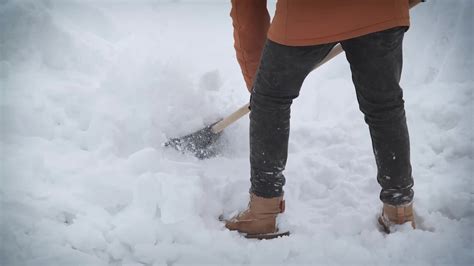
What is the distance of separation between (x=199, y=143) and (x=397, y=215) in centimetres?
114

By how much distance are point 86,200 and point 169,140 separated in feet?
2.22

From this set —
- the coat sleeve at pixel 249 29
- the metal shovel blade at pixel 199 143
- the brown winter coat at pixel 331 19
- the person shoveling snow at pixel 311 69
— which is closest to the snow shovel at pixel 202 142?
the metal shovel blade at pixel 199 143

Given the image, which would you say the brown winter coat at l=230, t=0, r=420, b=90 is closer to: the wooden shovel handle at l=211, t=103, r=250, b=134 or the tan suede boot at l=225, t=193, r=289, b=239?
the tan suede boot at l=225, t=193, r=289, b=239

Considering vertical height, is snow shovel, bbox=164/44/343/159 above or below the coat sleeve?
below

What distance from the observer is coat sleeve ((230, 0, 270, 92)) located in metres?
1.55

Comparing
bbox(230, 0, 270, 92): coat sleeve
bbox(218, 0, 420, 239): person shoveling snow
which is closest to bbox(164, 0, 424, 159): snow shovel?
bbox(230, 0, 270, 92): coat sleeve

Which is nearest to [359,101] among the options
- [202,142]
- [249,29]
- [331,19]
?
[331,19]

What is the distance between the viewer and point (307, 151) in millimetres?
2168

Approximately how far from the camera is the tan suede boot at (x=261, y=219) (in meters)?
1.48

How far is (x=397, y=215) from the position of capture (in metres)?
1.39

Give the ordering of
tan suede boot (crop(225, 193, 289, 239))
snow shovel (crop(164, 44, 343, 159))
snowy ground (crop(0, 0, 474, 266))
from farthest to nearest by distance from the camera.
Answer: snow shovel (crop(164, 44, 343, 159))
tan suede boot (crop(225, 193, 289, 239))
snowy ground (crop(0, 0, 474, 266))

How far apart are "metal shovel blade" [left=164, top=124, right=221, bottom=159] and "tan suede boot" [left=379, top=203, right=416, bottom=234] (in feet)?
3.40

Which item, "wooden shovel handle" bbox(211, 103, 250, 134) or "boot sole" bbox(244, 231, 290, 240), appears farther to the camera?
"wooden shovel handle" bbox(211, 103, 250, 134)

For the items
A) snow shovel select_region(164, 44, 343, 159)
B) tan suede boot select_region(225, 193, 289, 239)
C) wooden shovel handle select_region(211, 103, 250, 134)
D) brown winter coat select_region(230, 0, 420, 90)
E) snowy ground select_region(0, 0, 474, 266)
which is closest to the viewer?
brown winter coat select_region(230, 0, 420, 90)
